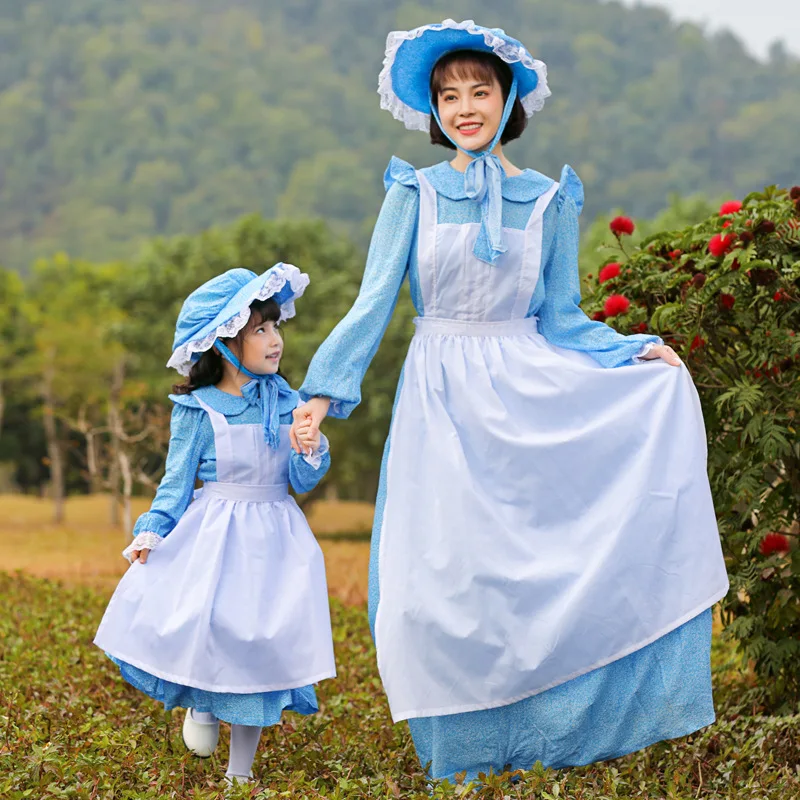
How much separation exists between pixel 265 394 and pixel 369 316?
0.53m

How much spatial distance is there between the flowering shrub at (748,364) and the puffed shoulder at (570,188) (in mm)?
621

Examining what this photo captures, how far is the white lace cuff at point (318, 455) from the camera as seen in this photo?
3.58 metres

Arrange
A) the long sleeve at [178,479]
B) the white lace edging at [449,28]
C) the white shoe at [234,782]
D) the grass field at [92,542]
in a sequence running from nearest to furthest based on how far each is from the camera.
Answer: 1. the white shoe at [234,782]
2. the white lace edging at [449,28]
3. the long sleeve at [178,479]
4. the grass field at [92,542]

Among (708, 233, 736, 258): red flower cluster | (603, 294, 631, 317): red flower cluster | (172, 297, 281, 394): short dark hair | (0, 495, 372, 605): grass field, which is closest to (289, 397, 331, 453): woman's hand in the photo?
(172, 297, 281, 394): short dark hair

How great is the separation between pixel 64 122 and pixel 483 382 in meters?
77.3

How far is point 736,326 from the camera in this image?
4.28m

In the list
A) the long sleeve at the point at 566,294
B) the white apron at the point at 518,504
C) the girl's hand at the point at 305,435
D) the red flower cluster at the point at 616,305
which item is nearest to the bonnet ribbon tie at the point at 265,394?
the girl's hand at the point at 305,435

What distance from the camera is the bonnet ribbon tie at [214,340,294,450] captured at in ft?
12.1

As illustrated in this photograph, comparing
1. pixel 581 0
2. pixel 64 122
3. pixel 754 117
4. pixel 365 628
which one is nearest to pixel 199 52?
pixel 64 122

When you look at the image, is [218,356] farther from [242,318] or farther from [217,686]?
[217,686]

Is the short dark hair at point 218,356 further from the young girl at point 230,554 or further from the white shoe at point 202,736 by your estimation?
the white shoe at point 202,736

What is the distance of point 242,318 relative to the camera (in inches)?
143

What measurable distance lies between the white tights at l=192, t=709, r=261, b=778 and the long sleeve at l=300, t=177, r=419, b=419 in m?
1.01

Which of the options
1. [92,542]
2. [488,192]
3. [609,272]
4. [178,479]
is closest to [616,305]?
[609,272]
